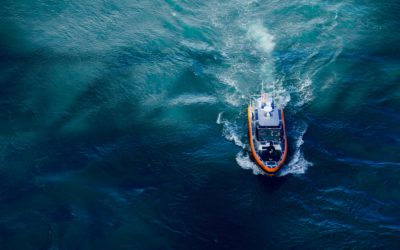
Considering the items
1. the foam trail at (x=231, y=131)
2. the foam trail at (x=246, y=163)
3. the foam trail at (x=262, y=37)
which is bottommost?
the foam trail at (x=246, y=163)

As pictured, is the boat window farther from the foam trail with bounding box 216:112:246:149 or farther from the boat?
the foam trail with bounding box 216:112:246:149

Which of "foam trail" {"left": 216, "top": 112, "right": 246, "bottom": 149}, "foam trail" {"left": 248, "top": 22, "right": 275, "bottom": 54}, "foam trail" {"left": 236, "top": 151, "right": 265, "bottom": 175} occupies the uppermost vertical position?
"foam trail" {"left": 248, "top": 22, "right": 275, "bottom": 54}

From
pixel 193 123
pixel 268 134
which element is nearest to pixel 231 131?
pixel 268 134

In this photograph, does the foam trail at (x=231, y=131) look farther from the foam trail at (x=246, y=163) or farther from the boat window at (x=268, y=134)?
the boat window at (x=268, y=134)

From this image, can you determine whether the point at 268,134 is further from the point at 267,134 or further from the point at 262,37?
the point at 262,37

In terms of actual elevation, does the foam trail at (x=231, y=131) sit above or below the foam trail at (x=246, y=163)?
→ above

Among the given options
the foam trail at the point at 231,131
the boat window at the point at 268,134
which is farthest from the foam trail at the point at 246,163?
the boat window at the point at 268,134

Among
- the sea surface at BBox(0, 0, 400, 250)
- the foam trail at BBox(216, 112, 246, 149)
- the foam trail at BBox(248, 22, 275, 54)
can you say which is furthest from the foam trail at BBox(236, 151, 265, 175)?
the foam trail at BBox(248, 22, 275, 54)
